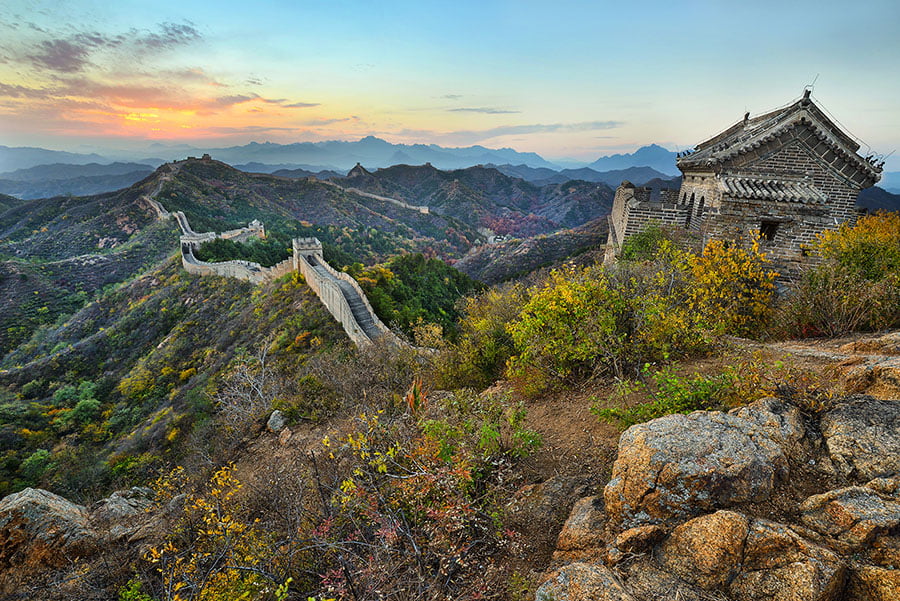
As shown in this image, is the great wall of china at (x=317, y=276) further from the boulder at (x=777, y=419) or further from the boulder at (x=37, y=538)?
the boulder at (x=777, y=419)

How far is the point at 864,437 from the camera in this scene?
3475 millimetres

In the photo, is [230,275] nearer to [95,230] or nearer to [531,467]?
[531,467]

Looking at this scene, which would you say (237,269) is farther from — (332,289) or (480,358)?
(480,358)

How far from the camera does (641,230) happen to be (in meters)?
14.5

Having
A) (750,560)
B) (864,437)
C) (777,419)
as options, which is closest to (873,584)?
(750,560)

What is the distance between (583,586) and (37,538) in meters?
10.7

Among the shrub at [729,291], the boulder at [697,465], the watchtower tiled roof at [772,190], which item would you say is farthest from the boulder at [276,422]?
the watchtower tiled roof at [772,190]

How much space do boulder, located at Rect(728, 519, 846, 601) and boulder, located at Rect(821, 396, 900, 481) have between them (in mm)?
1070

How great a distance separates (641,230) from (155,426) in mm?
26921

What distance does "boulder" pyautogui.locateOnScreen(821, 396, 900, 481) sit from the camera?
3285 mm

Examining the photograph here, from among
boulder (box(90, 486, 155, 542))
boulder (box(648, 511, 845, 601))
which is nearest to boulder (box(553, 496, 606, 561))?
boulder (box(648, 511, 845, 601))

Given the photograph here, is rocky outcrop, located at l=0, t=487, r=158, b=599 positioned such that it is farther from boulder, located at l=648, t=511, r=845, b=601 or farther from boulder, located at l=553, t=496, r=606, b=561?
boulder, located at l=648, t=511, r=845, b=601

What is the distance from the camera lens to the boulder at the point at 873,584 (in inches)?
97.4

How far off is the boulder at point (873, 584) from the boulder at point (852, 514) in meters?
0.18
